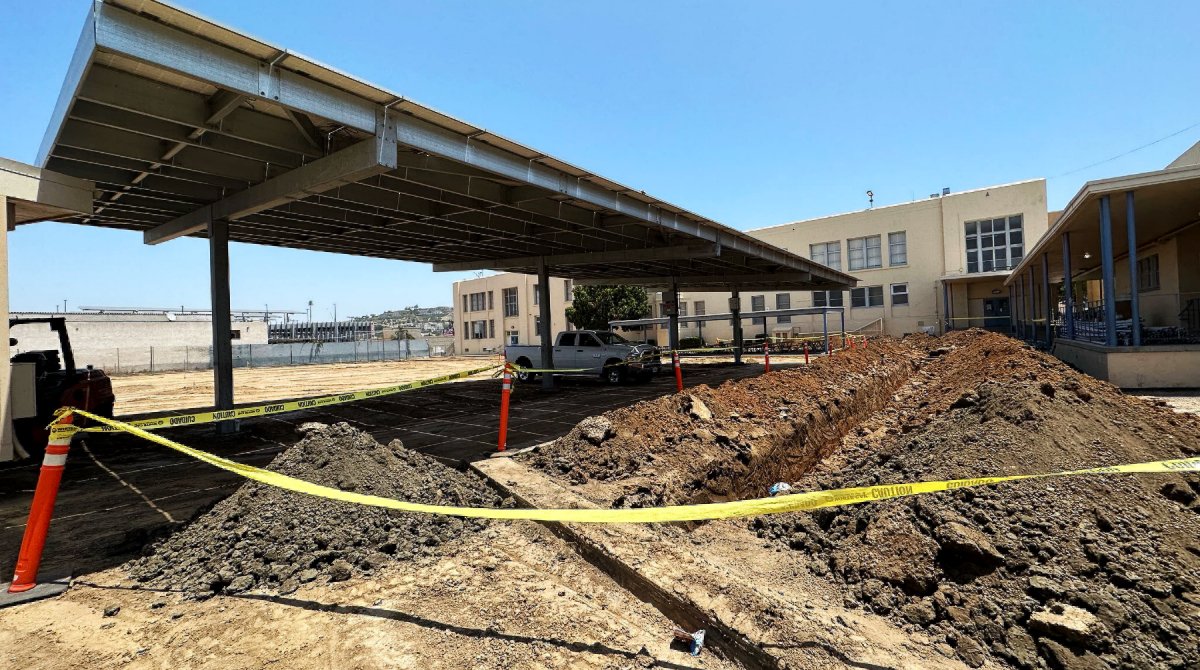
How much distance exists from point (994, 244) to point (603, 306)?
89.6 ft

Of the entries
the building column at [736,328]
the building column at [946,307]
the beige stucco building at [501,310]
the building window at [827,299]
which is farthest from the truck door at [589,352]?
the beige stucco building at [501,310]

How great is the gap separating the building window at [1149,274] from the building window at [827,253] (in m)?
20.1

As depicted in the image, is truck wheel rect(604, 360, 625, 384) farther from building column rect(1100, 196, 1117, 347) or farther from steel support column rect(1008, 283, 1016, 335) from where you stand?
steel support column rect(1008, 283, 1016, 335)

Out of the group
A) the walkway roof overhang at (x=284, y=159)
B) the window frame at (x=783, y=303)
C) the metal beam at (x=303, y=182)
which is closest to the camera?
the walkway roof overhang at (x=284, y=159)

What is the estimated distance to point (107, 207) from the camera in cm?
1083

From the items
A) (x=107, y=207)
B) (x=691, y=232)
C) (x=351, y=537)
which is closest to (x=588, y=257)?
(x=691, y=232)

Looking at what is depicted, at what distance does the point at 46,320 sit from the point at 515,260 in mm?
12098

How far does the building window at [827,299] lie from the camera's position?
42969 mm

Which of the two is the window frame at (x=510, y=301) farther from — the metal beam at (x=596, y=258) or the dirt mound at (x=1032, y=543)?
the dirt mound at (x=1032, y=543)

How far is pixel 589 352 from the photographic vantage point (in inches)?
741

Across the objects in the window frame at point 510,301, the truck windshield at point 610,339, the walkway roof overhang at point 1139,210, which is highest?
the window frame at point 510,301

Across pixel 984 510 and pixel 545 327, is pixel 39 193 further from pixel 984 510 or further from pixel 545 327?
pixel 545 327

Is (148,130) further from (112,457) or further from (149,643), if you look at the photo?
(149,643)

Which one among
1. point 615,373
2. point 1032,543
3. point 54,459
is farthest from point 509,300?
point 1032,543
